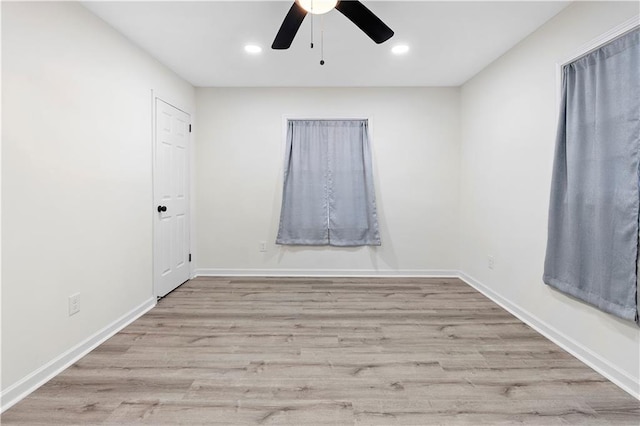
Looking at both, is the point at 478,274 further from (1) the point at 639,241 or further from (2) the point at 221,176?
(2) the point at 221,176

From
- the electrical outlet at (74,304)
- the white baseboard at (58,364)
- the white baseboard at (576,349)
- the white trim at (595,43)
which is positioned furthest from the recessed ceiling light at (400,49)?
the white baseboard at (58,364)

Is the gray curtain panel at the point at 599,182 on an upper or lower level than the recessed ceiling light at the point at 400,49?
lower

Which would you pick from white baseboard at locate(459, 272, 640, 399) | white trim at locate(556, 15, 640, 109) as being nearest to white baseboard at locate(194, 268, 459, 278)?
white baseboard at locate(459, 272, 640, 399)

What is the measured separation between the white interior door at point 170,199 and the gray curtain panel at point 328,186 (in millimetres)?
1215

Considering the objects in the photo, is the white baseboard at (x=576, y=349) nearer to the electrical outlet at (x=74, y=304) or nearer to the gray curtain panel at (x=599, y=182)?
the gray curtain panel at (x=599, y=182)

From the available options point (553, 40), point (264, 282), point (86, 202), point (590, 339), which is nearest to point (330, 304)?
point (264, 282)

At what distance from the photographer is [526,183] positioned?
2.70m

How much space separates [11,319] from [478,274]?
4.03 m

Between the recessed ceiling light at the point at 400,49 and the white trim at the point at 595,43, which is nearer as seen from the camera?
the white trim at the point at 595,43

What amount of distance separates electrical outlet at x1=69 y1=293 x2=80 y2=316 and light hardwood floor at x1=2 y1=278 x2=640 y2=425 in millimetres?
349

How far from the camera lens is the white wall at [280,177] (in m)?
3.98

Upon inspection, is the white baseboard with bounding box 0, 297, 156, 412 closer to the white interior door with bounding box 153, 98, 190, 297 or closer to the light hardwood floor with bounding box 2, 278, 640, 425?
the light hardwood floor with bounding box 2, 278, 640, 425

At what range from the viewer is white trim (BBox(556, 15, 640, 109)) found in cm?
177

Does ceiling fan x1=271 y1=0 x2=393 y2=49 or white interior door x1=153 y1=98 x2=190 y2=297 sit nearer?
ceiling fan x1=271 y1=0 x2=393 y2=49
